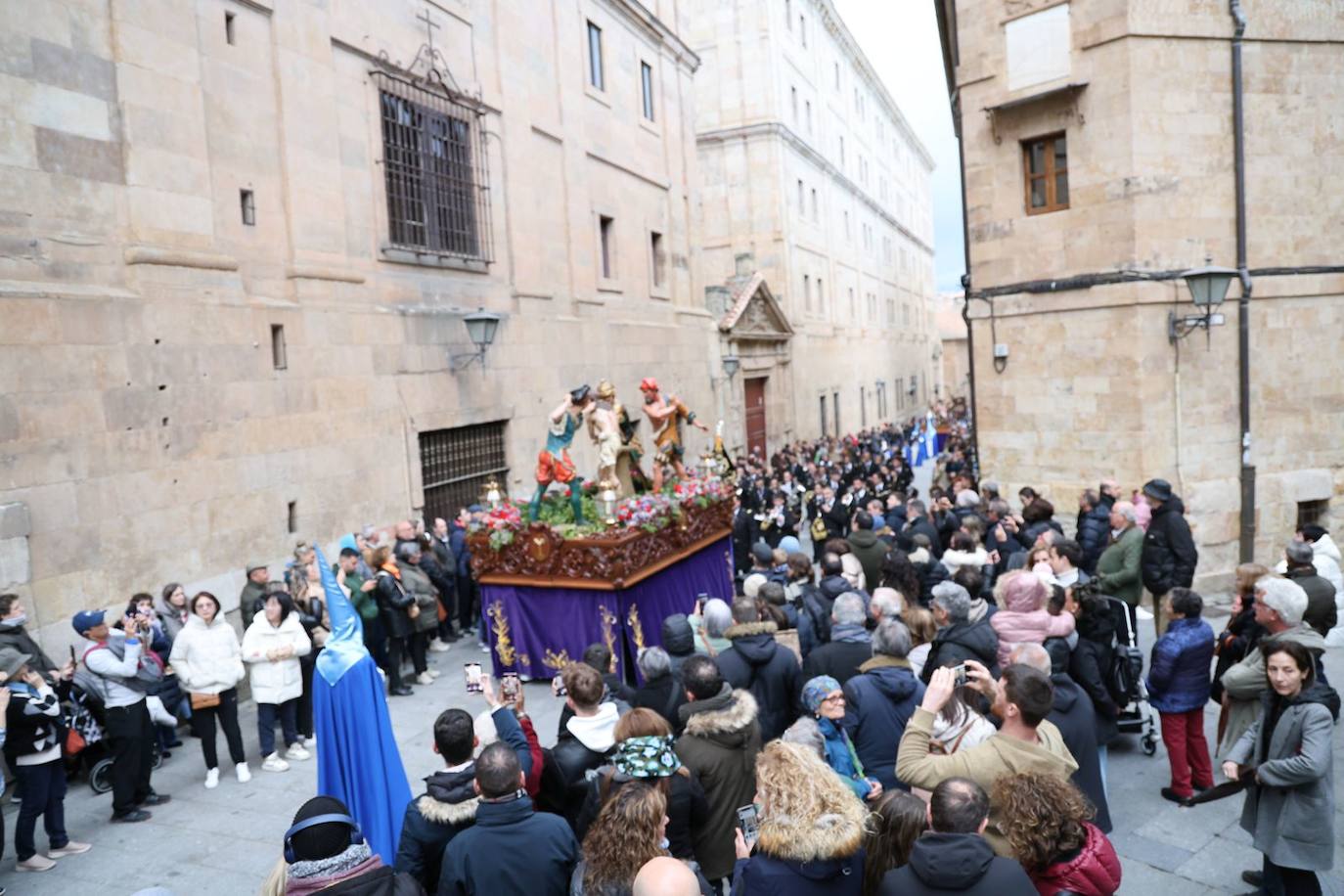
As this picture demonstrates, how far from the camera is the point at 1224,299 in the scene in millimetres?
13031

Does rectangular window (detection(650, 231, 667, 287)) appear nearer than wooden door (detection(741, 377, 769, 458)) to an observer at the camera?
Yes

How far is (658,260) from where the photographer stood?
72.2 feet

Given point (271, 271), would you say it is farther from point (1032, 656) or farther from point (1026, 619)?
point (1032, 656)

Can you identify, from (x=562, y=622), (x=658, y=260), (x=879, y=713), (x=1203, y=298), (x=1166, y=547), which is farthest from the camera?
(x=658, y=260)

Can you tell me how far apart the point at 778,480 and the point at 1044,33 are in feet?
31.7

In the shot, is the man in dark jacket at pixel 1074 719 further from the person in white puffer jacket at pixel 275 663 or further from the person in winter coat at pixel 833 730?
the person in white puffer jacket at pixel 275 663

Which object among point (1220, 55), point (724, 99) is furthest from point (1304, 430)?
point (724, 99)

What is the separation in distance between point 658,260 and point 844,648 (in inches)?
677

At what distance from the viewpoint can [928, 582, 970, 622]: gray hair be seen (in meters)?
5.43

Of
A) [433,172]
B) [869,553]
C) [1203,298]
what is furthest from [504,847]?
[433,172]

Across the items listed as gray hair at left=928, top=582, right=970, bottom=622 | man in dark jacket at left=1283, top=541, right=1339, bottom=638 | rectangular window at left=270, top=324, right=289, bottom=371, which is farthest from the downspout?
rectangular window at left=270, top=324, right=289, bottom=371

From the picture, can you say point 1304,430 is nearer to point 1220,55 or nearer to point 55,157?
point 1220,55

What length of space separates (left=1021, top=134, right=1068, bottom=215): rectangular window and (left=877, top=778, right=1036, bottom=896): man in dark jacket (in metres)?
12.5

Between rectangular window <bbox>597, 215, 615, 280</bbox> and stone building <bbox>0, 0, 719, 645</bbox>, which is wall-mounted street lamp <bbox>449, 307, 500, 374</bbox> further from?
rectangular window <bbox>597, 215, 615, 280</bbox>
